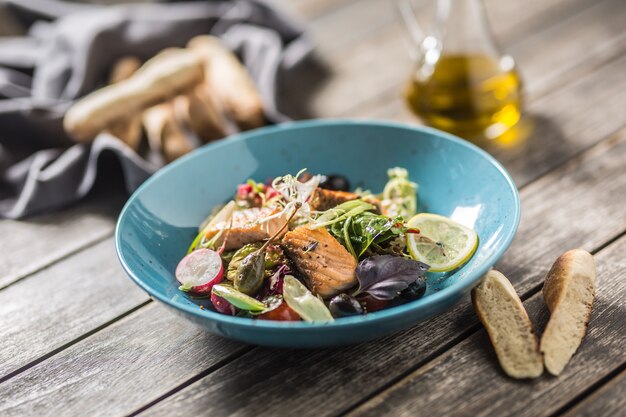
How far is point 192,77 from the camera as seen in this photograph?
2.03 metres

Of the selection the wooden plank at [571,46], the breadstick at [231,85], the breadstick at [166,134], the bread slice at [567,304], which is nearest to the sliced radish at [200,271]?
the bread slice at [567,304]

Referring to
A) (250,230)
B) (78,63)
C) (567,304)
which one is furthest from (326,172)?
(78,63)

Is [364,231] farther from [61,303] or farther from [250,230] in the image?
[61,303]

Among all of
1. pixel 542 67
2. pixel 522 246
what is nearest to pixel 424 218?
pixel 522 246

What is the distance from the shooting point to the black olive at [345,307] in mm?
1122

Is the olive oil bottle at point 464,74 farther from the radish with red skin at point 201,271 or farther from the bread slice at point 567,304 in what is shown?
the radish with red skin at point 201,271

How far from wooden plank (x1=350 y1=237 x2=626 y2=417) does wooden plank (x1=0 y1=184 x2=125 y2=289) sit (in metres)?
0.91

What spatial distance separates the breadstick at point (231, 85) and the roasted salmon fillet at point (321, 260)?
2.68 ft

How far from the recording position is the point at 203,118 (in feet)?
6.47

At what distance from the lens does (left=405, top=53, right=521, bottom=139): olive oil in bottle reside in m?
1.82

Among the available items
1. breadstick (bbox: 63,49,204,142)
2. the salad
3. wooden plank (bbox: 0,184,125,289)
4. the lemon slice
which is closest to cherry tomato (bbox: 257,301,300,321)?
the salad

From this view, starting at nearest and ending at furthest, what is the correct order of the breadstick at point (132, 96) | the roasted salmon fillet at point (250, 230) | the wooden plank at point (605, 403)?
the wooden plank at point (605, 403), the roasted salmon fillet at point (250, 230), the breadstick at point (132, 96)

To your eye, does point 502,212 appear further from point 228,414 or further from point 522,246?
point 228,414

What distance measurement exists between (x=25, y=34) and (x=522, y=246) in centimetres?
207
